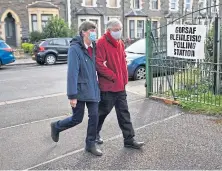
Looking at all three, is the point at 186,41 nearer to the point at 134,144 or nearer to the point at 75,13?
the point at 134,144

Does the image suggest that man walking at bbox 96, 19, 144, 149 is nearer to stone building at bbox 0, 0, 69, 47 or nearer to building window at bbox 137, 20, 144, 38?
stone building at bbox 0, 0, 69, 47

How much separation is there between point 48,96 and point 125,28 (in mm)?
23572

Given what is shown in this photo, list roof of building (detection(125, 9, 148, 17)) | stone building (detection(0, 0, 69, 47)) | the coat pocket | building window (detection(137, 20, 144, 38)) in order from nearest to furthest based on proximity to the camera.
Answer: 1. the coat pocket
2. stone building (detection(0, 0, 69, 47))
3. roof of building (detection(125, 9, 148, 17))
4. building window (detection(137, 20, 144, 38))

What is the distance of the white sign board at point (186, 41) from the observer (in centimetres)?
622

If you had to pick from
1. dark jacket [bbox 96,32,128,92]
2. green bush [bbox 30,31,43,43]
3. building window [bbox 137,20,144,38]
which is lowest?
dark jacket [bbox 96,32,128,92]

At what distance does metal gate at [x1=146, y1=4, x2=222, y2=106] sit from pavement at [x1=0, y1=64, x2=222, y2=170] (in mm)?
549

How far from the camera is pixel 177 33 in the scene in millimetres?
6602

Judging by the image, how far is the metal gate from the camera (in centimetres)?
654

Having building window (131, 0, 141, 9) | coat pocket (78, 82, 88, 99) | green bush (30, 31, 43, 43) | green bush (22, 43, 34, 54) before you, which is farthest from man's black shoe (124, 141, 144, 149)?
building window (131, 0, 141, 9)

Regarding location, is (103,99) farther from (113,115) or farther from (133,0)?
(133,0)

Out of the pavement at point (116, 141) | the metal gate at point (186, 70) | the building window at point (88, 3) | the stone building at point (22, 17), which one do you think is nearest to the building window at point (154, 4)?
the building window at point (88, 3)

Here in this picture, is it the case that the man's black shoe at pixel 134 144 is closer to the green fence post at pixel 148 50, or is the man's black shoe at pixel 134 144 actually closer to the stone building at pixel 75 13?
the green fence post at pixel 148 50

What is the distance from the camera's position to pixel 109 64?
4.26 m

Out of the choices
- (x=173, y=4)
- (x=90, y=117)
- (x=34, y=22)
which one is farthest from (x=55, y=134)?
(x=173, y=4)
